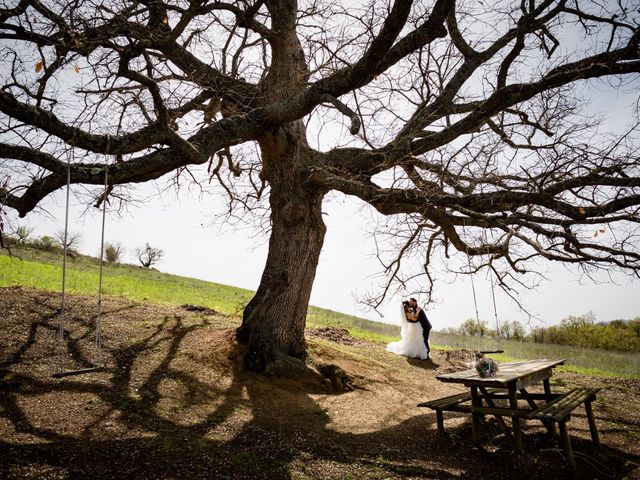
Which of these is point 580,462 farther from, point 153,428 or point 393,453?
point 153,428

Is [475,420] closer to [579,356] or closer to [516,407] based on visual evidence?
[516,407]

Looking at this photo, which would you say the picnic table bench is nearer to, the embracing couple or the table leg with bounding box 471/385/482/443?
the table leg with bounding box 471/385/482/443

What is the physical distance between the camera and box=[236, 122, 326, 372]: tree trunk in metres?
7.35

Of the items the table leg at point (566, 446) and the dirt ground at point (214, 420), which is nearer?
the dirt ground at point (214, 420)

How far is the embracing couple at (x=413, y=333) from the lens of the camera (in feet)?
37.3

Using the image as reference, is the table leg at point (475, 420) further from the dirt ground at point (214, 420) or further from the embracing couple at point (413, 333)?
the embracing couple at point (413, 333)

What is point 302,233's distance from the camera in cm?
767

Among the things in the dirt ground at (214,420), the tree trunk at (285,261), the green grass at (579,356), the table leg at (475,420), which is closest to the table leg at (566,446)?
the dirt ground at (214,420)

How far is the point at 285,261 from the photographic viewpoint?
7492mm

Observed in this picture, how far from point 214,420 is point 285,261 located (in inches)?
124

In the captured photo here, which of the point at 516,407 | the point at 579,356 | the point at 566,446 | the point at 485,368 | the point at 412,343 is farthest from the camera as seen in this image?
the point at 579,356

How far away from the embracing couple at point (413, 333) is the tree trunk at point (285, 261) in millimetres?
4847

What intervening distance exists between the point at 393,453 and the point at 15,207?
622 cm

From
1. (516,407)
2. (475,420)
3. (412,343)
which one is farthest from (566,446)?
(412,343)
